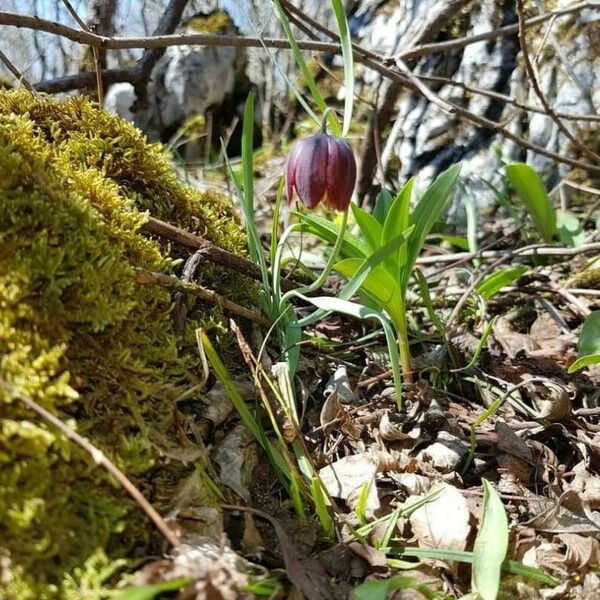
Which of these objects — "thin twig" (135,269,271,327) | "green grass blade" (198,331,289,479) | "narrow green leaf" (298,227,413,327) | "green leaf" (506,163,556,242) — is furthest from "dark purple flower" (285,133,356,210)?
"green leaf" (506,163,556,242)

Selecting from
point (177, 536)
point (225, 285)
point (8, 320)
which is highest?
point (8, 320)

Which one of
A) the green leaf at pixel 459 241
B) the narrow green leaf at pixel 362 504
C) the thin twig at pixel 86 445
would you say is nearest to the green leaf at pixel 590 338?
the narrow green leaf at pixel 362 504

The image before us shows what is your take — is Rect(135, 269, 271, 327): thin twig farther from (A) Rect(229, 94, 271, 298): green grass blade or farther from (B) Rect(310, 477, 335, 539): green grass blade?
(B) Rect(310, 477, 335, 539): green grass blade

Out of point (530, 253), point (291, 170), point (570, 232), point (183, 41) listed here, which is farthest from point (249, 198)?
point (570, 232)

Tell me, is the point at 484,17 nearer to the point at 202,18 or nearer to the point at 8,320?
the point at 202,18

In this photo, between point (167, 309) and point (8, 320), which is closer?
point (8, 320)

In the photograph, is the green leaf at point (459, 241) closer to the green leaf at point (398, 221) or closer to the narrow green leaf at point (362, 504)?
the green leaf at point (398, 221)

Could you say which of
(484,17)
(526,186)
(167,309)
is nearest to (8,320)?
(167,309)
